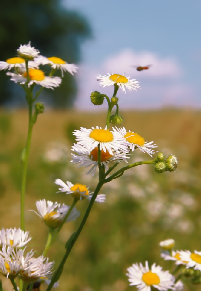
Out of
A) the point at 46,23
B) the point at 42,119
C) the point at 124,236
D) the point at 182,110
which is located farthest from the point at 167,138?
the point at 46,23

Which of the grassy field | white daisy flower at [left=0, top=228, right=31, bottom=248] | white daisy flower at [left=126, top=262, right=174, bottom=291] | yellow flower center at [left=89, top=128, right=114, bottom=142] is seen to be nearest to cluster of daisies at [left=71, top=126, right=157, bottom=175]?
yellow flower center at [left=89, top=128, right=114, bottom=142]

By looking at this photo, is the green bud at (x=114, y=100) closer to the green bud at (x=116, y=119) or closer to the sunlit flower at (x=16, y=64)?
the green bud at (x=116, y=119)

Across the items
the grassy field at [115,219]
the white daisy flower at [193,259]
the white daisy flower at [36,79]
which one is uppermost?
the white daisy flower at [36,79]

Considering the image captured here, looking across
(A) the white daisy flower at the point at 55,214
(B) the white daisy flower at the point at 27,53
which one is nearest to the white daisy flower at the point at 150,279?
(A) the white daisy flower at the point at 55,214

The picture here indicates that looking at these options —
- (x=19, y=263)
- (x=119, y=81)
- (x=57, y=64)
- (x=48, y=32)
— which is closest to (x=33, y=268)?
(x=19, y=263)

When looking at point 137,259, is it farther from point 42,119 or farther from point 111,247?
point 42,119

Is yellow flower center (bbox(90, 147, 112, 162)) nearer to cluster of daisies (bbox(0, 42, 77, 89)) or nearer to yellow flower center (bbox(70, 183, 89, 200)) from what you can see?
yellow flower center (bbox(70, 183, 89, 200))
